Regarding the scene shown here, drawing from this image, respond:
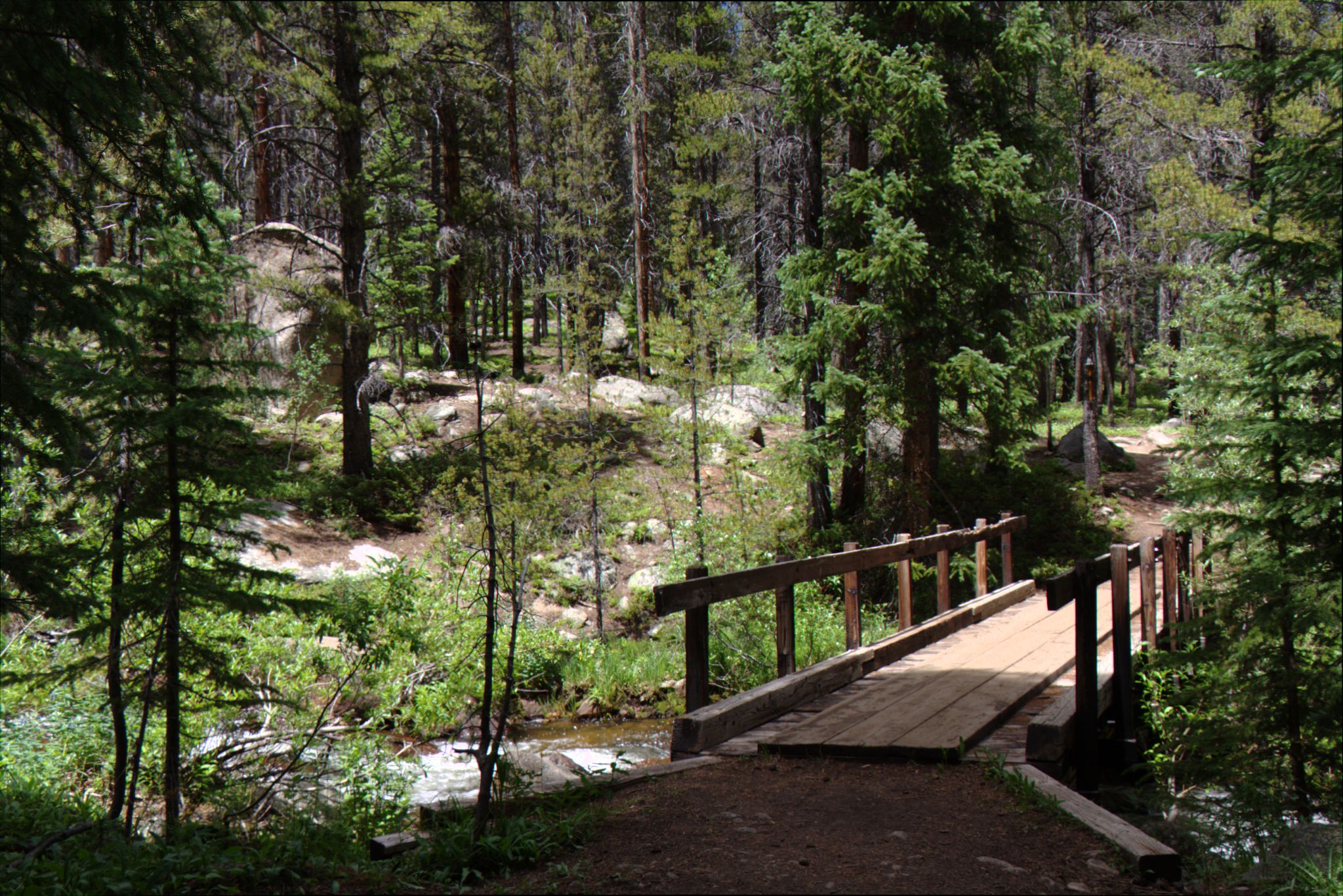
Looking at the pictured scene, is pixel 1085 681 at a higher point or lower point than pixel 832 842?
higher

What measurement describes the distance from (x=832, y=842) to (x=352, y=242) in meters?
15.6

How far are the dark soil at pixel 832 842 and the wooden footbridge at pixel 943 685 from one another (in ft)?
0.97

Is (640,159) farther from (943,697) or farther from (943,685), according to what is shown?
(943,697)

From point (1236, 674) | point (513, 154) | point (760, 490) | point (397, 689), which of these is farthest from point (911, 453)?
point (513, 154)

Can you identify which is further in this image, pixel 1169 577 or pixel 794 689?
pixel 1169 577

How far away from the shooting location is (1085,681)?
5.86 metres

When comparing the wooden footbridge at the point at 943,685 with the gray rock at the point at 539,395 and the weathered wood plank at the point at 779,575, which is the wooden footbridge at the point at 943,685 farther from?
the gray rock at the point at 539,395

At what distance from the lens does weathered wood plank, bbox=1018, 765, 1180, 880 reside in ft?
12.9

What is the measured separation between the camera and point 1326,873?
16.1 ft

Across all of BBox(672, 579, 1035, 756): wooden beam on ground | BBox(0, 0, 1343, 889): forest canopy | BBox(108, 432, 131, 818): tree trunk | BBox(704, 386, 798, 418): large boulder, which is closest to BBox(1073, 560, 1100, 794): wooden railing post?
BBox(0, 0, 1343, 889): forest canopy

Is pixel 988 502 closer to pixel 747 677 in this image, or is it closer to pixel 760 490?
pixel 760 490

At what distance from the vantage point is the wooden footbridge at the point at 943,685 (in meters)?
5.56

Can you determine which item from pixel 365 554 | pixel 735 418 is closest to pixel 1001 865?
pixel 365 554

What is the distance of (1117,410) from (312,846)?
35.3m
